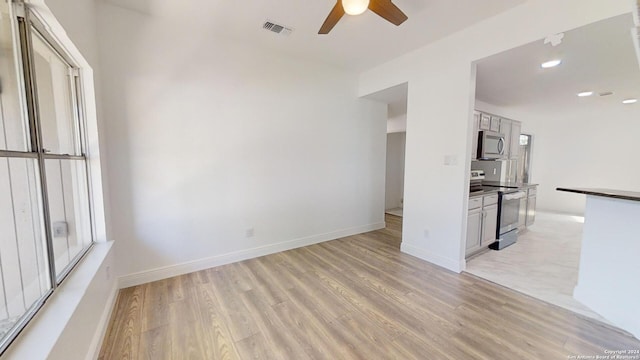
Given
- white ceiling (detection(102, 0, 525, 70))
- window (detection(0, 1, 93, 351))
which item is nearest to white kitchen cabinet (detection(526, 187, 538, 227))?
white ceiling (detection(102, 0, 525, 70))

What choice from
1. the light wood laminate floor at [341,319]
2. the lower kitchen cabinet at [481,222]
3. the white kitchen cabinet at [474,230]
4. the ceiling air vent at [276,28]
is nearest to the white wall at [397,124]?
the lower kitchen cabinet at [481,222]

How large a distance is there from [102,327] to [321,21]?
3.39m

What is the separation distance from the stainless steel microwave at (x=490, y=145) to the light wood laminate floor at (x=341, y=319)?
2.14 m

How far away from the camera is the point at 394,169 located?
6.61 m

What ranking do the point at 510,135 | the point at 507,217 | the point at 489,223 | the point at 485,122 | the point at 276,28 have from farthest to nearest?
the point at 510,135 → the point at 485,122 → the point at 507,217 → the point at 489,223 → the point at 276,28

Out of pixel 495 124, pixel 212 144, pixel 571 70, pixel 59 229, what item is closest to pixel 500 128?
pixel 495 124

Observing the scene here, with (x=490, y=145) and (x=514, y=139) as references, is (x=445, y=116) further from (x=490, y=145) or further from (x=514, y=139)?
(x=514, y=139)

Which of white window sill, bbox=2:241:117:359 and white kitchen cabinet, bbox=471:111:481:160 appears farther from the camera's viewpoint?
white kitchen cabinet, bbox=471:111:481:160

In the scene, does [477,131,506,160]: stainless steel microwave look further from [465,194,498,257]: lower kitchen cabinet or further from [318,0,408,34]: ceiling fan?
[318,0,408,34]: ceiling fan

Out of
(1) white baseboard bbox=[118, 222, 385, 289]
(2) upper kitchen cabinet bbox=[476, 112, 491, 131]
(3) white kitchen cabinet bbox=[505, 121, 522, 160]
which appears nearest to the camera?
(1) white baseboard bbox=[118, 222, 385, 289]

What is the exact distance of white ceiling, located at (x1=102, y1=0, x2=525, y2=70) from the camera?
234 centimetres

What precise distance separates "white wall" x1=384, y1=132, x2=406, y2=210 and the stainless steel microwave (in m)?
2.60

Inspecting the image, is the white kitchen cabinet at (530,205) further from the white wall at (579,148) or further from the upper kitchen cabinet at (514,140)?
the white wall at (579,148)

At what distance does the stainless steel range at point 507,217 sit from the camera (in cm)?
358
